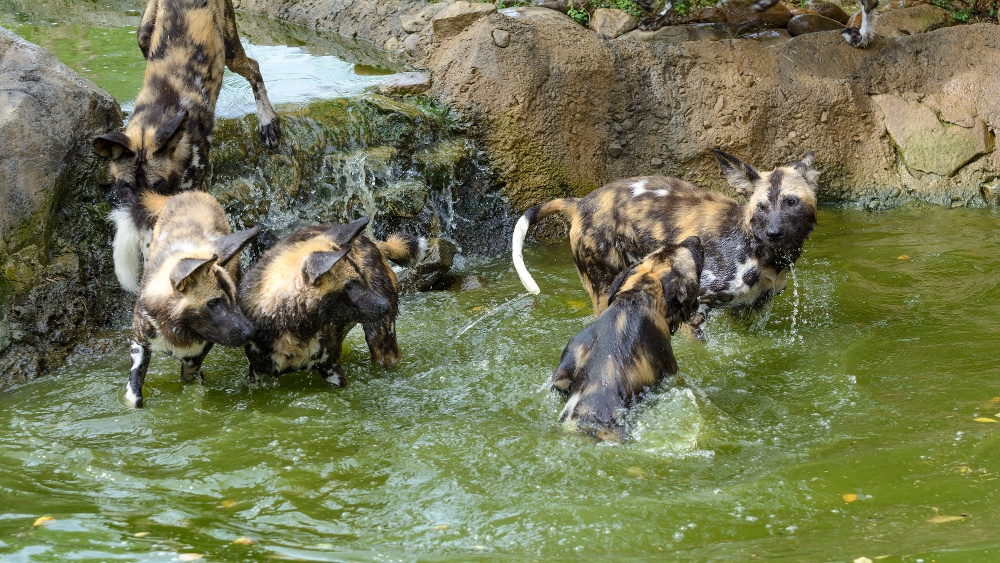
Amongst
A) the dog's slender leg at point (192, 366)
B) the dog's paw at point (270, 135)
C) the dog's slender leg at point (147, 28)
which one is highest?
the dog's slender leg at point (147, 28)

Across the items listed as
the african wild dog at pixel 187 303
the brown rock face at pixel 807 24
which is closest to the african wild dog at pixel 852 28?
the brown rock face at pixel 807 24

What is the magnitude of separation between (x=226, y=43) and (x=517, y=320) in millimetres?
3023

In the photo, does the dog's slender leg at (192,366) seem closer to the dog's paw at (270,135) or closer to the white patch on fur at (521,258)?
the white patch on fur at (521,258)

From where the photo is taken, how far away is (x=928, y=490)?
349 centimetres

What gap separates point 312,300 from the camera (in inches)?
189

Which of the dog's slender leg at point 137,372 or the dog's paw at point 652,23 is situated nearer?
the dog's slender leg at point 137,372

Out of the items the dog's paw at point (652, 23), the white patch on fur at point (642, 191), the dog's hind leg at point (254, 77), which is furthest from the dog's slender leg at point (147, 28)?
the dog's paw at point (652, 23)

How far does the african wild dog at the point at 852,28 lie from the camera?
29.0 ft

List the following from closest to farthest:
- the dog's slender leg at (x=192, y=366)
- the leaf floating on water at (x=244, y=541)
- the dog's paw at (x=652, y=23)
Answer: the leaf floating on water at (x=244, y=541) → the dog's slender leg at (x=192, y=366) → the dog's paw at (x=652, y=23)

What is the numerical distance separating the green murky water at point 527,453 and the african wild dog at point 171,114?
92 centimetres

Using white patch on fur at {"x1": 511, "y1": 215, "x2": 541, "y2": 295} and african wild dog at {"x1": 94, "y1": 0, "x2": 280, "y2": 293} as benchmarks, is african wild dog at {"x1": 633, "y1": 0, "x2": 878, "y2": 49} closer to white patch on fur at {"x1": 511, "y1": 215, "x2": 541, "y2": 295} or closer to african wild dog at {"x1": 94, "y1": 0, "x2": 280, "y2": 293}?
african wild dog at {"x1": 94, "y1": 0, "x2": 280, "y2": 293}

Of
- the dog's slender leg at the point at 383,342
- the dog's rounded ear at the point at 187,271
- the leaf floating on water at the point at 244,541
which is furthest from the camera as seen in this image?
the dog's slender leg at the point at 383,342

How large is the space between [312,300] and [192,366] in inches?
28.8

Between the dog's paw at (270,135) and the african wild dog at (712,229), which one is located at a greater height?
the dog's paw at (270,135)
